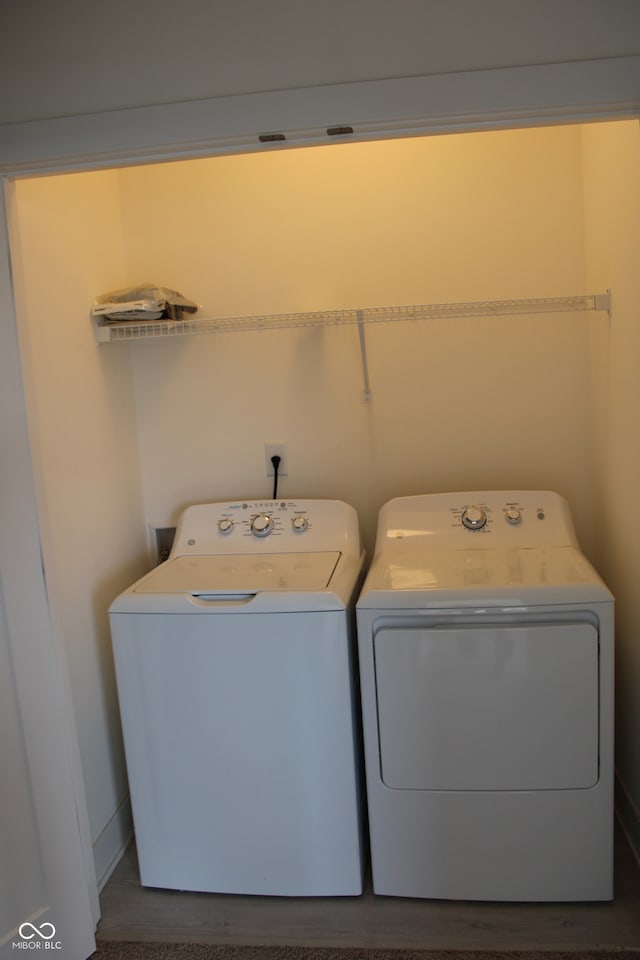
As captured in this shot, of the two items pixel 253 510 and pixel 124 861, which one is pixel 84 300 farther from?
pixel 124 861

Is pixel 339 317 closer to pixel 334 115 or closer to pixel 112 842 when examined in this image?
pixel 334 115

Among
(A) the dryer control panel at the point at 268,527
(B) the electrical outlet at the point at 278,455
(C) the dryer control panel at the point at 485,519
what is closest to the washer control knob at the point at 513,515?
(C) the dryer control panel at the point at 485,519

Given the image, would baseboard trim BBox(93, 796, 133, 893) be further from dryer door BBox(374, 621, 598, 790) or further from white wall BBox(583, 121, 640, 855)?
white wall BBox(583, 121, 640, 855)

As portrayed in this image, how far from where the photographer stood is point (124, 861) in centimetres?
211

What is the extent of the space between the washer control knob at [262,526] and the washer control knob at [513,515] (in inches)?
29.1

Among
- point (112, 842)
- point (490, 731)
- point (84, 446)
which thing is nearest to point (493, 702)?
point (490, 731)

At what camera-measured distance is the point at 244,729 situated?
1798 millimetres

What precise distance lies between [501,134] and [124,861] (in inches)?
101

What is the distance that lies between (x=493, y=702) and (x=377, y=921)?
2.18 ft

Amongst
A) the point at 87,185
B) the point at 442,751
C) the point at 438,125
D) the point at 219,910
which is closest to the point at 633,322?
the point at 438,125

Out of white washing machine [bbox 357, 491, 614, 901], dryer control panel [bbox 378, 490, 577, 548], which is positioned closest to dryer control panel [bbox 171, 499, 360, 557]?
dryer control panel [bbox 378, 490, 577, 548]

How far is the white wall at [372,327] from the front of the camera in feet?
7.47

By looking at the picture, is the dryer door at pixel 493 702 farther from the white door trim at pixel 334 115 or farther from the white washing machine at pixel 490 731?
the white door trim at pixel 334 115

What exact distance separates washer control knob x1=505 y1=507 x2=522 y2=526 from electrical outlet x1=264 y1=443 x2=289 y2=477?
0.78 meters
